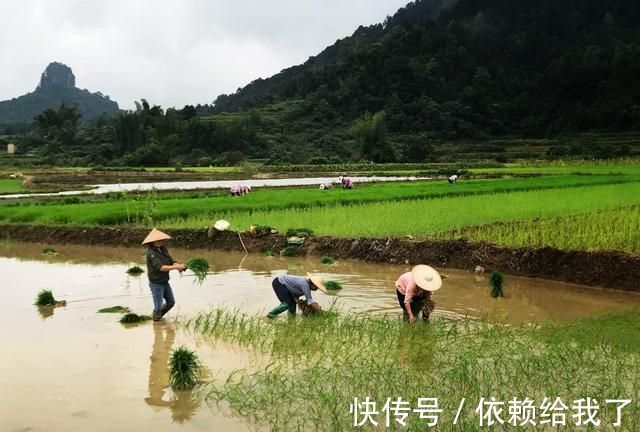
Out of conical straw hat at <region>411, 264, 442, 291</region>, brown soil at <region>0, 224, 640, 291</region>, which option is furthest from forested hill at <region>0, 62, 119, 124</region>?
conical straw hat at <region>411, 264, 442, 291</region>

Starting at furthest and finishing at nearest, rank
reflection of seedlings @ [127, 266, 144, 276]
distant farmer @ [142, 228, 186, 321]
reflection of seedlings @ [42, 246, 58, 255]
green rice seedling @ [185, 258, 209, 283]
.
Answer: reflection of seedlings @ [42, 246, 58, 255] < reflection of seedlings @ [127, 266, 144, 276] < green rice seedling @ [185, 258, 209, 283] < distant farmer @ [142, 228, 186, 321]

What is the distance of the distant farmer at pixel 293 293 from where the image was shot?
7.14 metres

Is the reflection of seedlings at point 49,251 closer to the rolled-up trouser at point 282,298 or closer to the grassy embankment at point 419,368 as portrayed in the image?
the grassy embankment at point 419,368

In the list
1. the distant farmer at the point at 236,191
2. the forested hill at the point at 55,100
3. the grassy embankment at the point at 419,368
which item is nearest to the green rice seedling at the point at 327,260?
the grassy embankment at the point at 419,368

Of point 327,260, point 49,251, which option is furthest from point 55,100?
point 327,260

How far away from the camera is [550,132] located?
6562 centimetres

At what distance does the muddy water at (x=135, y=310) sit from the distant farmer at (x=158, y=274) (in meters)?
0.29

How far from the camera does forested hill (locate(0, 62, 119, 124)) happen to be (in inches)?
6245

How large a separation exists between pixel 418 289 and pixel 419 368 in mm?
1396

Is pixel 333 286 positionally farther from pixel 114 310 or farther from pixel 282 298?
pixel 114 310

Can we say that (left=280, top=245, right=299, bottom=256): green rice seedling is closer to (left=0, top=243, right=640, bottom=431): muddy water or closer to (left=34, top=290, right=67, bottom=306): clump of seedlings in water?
(left=0, top=243, right=640, bottom=431): muddy water

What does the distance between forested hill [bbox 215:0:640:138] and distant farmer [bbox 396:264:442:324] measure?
59.8 metres

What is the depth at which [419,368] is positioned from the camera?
5.40 metres

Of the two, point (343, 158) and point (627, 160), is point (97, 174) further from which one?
point (627, 160)
